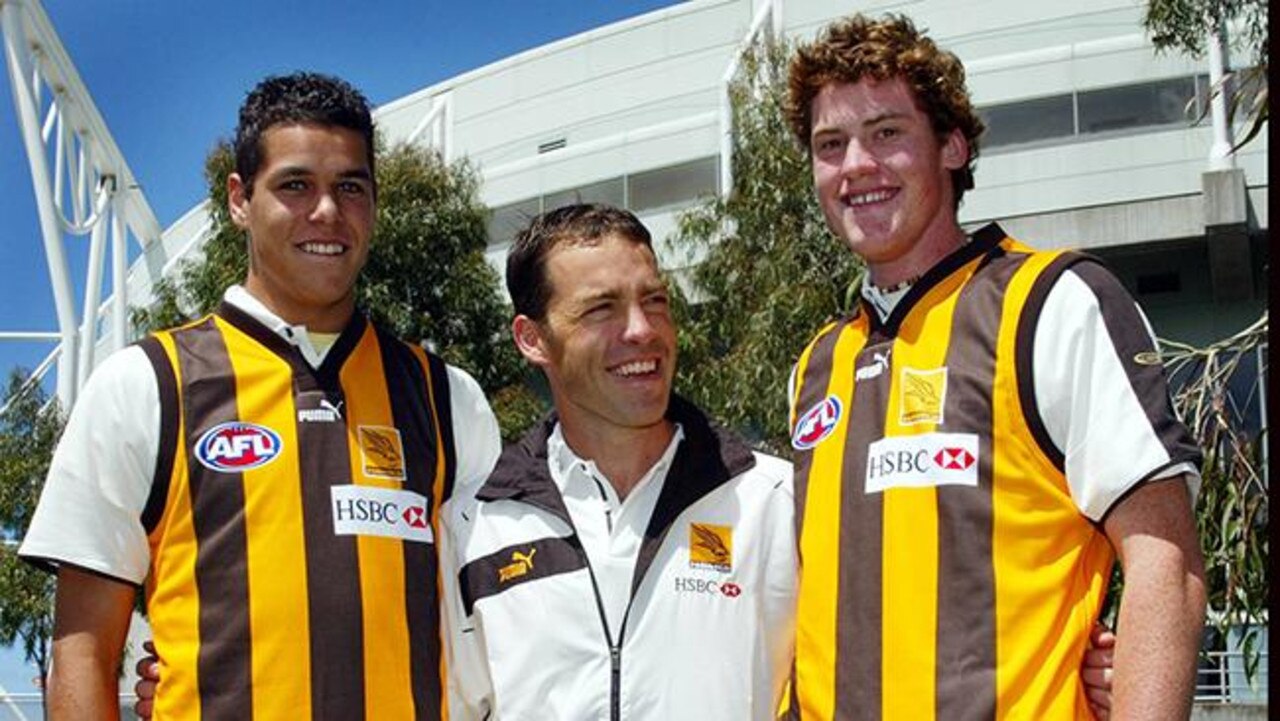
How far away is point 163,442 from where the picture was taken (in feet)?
13.6

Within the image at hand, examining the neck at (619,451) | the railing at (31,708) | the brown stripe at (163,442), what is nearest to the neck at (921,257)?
the neck at (619,451)

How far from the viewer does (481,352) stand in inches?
754

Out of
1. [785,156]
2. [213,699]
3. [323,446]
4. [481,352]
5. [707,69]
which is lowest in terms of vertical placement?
[213,699]

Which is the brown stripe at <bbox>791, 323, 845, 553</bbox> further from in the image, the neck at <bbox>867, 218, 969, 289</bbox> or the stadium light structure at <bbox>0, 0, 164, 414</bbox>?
the stadium light structure at <bbox>0, 0, 164, 414</bbox>

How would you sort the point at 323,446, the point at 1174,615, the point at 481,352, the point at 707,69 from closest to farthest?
1. the point at 1174,615
2. the point at 323,446
3. the point at 481,352
4. the point at 707,69

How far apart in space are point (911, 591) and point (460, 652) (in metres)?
1.30

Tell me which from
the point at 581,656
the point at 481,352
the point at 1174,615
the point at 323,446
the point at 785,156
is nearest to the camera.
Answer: the point at 1174,615

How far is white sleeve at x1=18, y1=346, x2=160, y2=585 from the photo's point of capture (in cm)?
407

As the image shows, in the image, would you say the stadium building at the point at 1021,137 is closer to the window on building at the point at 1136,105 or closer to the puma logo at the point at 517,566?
the window on building at the point at 1136,105

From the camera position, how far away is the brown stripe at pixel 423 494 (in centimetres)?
422

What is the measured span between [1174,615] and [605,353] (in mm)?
1611

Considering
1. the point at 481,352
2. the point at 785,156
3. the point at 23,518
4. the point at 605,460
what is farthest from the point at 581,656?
the point at 23,518

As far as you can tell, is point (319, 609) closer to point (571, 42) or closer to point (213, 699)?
point (213, 699)

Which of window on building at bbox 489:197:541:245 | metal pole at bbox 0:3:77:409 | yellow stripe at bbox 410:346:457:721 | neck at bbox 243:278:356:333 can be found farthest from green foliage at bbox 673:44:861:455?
metal pole at bbox 0:3:77:409
